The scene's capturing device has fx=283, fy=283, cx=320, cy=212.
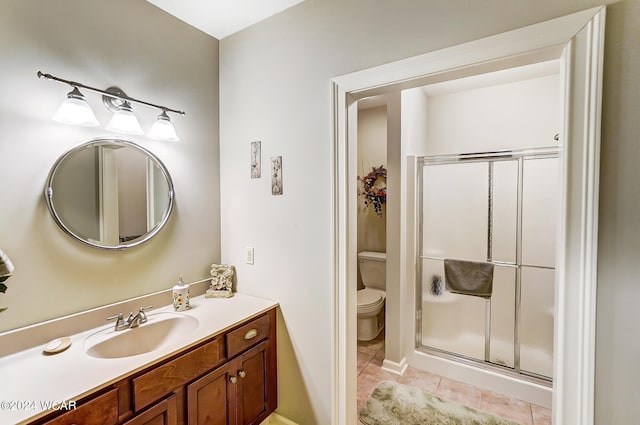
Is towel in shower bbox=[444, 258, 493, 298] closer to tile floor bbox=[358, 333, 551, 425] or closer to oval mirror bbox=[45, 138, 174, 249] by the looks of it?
tile floor bbox=[358, 333, 551, 425]

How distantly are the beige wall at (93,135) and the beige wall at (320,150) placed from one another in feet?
0.60

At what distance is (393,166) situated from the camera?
2.35m

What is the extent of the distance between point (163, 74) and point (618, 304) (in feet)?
7.88

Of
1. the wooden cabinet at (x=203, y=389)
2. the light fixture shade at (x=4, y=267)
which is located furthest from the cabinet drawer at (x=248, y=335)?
the light fixture shade at (x=4, y=267)

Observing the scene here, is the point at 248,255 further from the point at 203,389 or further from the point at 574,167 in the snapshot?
the point at 574,167

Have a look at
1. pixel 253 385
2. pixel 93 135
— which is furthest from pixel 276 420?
pixel 93 135

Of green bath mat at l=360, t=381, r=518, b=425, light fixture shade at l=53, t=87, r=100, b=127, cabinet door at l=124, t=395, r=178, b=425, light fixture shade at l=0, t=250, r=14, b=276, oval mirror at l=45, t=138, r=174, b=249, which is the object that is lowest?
green bath mat at l=360, t=381, r=518, b=425

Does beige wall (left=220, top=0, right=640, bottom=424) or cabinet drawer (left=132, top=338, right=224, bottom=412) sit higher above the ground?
beige wall (left=220, top=0, right=640, bottom=424)

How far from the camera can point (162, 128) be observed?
1615mm

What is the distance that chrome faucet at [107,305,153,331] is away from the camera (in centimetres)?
140

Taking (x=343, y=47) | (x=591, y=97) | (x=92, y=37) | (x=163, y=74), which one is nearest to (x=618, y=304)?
(x=591, y=97)

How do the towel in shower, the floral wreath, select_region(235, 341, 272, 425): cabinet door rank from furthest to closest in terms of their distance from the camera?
the floral wreath, the towel in shower, select_region(235, 341, 272, 425): cabinet door

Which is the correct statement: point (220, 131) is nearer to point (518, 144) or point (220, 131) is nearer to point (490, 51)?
point (490, 51)

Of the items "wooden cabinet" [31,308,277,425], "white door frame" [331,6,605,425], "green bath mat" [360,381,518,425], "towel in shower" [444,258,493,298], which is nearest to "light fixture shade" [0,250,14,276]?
"wooden cabinet" [31,308,277,425]
